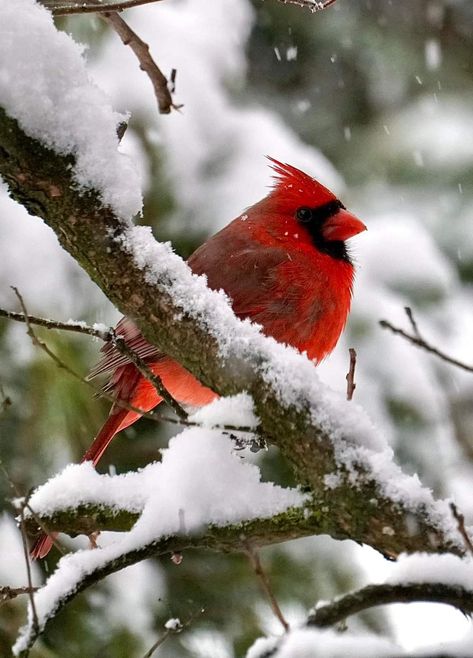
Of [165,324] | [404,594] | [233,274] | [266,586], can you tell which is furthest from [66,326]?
[233,274]

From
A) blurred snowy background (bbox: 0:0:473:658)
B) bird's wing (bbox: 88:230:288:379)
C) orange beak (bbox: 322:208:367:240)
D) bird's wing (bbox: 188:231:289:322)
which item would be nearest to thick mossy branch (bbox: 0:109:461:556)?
bird's wing (bbox: 88:230:288:379)

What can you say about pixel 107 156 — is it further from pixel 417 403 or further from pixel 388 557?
pixel 417 403

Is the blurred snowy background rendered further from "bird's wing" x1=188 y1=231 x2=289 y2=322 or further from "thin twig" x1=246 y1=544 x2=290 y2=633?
"thin twig" x1=246 y1=544 x2=290 y2=633

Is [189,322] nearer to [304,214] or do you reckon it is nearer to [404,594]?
[404,594]

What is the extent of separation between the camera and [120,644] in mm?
3506

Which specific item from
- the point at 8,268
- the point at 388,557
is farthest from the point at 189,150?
the point at 388,557

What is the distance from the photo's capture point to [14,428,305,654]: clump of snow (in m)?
1.70

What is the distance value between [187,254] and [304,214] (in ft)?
1.85

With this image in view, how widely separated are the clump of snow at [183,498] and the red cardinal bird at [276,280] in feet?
2.63

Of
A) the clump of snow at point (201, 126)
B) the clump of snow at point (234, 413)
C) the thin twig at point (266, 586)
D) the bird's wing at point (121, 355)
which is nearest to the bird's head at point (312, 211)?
the clump of snow at point (201, 126)

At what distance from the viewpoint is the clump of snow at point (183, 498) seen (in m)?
1.70

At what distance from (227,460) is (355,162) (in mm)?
4082

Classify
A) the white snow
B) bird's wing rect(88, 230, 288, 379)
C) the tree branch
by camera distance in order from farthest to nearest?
the white snow
bird's wing rect(88, 230, 288, 379)
the tree branch

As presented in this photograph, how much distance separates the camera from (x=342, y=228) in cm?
339
